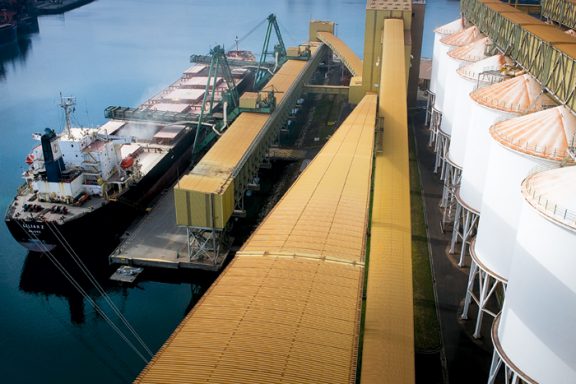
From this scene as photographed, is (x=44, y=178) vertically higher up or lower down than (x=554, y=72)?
lower down

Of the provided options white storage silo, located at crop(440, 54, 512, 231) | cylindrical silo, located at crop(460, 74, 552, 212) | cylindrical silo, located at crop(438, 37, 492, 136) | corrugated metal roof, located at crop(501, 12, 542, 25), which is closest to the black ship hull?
cylindrical silo, located at crop(438, 37, 492, 136)

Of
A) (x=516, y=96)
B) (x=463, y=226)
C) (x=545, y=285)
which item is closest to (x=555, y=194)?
(x=545, y=285)

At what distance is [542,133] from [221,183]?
2351 centimetres

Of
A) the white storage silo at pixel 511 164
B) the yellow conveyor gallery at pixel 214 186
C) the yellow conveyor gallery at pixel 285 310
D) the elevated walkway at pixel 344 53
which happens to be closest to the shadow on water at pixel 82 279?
the yellow conveyor gallery at pixel 214 186

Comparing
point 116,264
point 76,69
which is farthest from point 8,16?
point 116,264

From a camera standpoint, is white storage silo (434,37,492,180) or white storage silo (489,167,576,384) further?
white storage silo (434,37,492,180)

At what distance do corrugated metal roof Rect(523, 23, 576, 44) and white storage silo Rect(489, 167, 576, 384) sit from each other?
13620 millimetres

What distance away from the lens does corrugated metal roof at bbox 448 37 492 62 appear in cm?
4791

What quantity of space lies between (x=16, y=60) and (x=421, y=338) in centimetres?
11013

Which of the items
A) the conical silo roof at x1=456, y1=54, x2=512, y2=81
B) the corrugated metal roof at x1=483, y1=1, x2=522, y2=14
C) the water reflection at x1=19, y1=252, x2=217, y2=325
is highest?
the corrugated metal roof at x1=483, y1=1, x2=522, y2=14

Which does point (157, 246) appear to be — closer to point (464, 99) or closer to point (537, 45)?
point (464, 99)

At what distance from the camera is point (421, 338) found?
105 feet

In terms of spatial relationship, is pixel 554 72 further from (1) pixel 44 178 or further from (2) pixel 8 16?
(2) pixel 8 16

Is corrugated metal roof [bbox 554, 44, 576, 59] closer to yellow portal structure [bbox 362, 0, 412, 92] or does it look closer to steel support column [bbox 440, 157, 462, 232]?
steel support column [bbox 440, 157, 462, 232]
